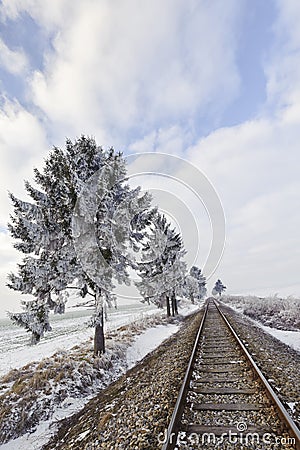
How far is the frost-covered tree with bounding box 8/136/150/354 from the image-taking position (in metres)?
9.03

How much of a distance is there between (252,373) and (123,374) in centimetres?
481

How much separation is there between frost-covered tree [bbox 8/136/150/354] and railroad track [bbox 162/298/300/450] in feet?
17.1

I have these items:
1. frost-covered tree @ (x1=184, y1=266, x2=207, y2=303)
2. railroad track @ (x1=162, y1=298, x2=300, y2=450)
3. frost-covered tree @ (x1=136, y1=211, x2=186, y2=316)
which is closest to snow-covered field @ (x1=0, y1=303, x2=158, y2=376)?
frost-covered tree @ (x1=136, y1=211, x2=186, y2=316)

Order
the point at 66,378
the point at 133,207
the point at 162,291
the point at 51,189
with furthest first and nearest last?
the point at 162,291 < the point at 133,207 < the point at 51,189 < the point at 66,378

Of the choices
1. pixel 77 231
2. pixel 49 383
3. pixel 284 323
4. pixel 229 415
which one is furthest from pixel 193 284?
pixel 229 415

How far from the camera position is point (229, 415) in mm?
4441

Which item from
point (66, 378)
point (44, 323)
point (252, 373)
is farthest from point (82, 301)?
point (252, 373)

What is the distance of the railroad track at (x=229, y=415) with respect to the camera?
3705 mm

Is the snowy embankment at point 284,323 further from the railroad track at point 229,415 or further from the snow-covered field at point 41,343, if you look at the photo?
the snow-covered field at point 41,343

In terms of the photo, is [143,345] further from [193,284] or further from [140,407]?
[193,284]

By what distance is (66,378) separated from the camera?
8023 millimetres

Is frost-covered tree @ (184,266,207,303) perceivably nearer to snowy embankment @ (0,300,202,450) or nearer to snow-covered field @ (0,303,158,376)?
snow-covered field @ (0,303,158,376)

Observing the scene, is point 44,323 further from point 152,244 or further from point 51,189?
point 152,244

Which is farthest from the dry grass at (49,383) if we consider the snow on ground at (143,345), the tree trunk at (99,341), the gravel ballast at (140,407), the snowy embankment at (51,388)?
the gravel ballast at (140,407)
